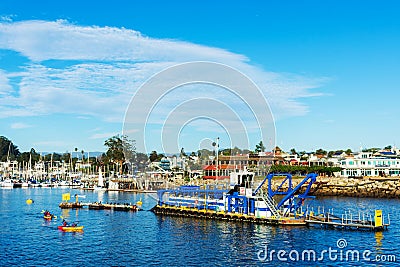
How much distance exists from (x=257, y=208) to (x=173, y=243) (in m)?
17.8

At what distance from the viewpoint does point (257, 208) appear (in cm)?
6900

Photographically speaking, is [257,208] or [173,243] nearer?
[173,243]

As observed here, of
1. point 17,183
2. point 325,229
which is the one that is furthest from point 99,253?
point 17,183

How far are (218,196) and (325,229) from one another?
27.7m

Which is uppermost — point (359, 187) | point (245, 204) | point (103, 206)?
point (359, 187)

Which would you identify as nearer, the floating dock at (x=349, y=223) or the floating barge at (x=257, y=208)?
the floating dock at (x=349, y=223)

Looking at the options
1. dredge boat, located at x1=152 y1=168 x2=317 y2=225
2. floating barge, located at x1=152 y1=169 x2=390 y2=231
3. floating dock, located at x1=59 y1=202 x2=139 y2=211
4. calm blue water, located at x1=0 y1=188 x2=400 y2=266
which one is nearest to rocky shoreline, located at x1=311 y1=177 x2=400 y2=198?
calm blue water, located at x1=0 y1=188 x2=400 y2=266

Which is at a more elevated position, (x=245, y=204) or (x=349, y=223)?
(x=245, y=204)

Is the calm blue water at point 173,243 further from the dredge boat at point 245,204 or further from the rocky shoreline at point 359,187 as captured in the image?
the rocky shoreline at point 359,187

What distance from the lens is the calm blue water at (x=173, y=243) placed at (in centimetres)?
4708

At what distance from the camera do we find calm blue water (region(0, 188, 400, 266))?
47.1m

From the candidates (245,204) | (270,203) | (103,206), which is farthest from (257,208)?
(103,206)

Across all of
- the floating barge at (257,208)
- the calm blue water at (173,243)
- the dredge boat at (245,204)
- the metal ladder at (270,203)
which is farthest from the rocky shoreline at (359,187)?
the metal ladder at (270,203)

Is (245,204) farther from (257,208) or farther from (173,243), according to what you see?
(173,243)
